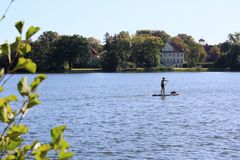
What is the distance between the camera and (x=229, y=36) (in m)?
179

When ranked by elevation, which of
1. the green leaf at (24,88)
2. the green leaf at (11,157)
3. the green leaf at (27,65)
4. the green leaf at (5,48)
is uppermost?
the green leaf at (5,48)

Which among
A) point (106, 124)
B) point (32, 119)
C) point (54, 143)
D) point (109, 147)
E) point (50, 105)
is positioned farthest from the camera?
point (50, 105)

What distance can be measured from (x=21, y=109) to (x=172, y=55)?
582 ft

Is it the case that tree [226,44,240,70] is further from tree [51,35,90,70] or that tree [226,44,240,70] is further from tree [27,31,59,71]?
tree [27,31,59,71]

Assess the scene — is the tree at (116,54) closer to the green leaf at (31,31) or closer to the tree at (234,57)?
the tree at (234,57)

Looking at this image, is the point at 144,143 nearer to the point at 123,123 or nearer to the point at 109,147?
the point at 109,147

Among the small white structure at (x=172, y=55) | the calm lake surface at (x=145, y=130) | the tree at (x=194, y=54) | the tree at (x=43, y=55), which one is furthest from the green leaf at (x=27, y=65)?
the small white structure at (x=172, y=55)

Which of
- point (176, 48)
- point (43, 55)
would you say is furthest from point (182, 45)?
point (43, 55)

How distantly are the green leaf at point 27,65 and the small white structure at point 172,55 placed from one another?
176 meters

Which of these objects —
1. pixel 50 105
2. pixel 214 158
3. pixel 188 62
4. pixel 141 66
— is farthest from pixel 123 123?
pixel 188 62

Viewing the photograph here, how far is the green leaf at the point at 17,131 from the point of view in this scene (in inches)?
85.9

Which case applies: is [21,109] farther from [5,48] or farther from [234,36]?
[234,36]

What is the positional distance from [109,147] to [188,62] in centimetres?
15407

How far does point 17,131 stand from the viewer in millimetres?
2197
